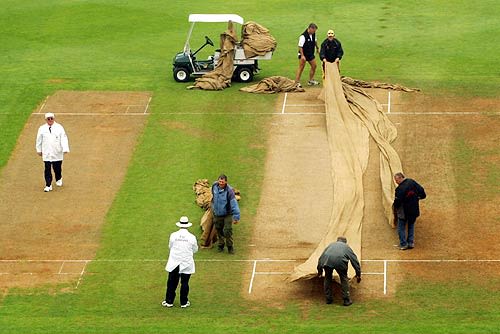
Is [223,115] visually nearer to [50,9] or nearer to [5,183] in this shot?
[5,183]

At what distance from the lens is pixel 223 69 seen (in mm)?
48375

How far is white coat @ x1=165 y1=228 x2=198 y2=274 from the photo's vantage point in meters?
34.3

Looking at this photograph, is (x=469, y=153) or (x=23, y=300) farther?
(x=469, y=153)

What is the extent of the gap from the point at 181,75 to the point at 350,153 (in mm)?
8493

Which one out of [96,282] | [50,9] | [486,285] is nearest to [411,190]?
[486,285]

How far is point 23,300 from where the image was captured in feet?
117

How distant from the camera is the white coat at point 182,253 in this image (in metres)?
34.3

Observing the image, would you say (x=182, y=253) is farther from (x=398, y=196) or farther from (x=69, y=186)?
(x=69, y=186)

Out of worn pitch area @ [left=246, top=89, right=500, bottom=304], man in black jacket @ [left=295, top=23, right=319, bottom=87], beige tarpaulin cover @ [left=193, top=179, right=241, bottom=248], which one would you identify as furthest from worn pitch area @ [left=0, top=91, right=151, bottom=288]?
man in black jacket @ [left=295, top=23, right=319, bottom=87]

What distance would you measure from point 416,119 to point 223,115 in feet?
19.1

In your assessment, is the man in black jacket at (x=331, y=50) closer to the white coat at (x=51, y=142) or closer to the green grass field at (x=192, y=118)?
the green grass field at (x=192, y=118)

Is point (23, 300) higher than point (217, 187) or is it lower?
lower

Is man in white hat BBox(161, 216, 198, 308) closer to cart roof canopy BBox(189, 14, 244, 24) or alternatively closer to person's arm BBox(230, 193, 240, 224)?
person's arm BBox(230, 193, 240, 224)

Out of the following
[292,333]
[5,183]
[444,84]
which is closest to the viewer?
[292,333]
